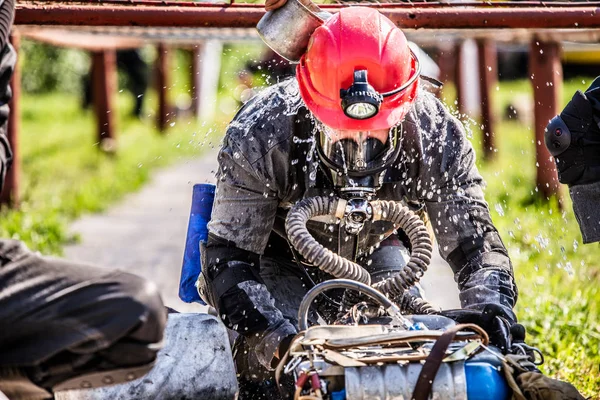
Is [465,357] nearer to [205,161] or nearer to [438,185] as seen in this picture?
[438,185]

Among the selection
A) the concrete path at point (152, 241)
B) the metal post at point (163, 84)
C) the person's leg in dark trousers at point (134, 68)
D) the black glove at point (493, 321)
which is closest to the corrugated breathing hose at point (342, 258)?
the black glove at point (493, 321)

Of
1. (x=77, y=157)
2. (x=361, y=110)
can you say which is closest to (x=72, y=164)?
(x=77, y=157)

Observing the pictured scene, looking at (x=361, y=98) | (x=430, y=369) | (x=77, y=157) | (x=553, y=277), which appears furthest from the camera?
(x=77, y=157)

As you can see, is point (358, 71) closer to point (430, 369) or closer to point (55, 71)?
point (430, 369)

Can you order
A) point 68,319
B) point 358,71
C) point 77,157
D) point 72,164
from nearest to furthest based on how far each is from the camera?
point 68,319, point 358,71, point 72,164, point 77,157

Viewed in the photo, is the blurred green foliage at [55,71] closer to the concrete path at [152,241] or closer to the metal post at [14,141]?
the concrete path at [152,241]

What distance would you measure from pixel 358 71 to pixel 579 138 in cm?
83

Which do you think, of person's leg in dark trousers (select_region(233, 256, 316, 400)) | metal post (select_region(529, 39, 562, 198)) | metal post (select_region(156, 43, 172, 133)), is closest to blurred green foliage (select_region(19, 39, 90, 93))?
metal post (select_region(156, 43, 172, 133))

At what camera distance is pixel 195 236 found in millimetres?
4215

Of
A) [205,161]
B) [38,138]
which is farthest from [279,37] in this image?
[38,138]

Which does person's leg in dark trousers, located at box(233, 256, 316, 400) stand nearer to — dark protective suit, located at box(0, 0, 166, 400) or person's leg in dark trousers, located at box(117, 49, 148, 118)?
dark protective suit, located at box(0, 0, 166, 400)

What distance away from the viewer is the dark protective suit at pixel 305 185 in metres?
3.79

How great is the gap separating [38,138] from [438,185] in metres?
11.2

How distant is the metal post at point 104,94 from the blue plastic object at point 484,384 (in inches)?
366
